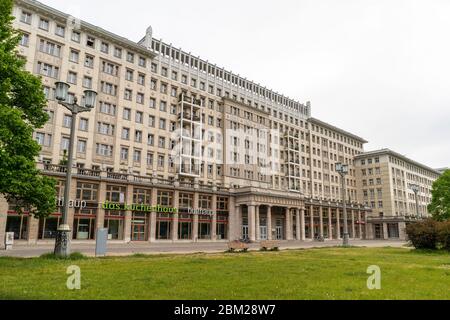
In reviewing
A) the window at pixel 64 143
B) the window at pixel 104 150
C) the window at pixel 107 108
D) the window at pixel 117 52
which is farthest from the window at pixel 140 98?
the window at pixel 64 143

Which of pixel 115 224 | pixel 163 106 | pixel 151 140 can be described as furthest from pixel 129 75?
pixel 115 224

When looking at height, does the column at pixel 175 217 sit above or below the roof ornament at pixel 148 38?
below

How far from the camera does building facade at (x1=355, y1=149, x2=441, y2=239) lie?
86.1 m

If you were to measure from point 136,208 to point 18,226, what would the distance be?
43.9 ft

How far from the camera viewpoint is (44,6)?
141ft

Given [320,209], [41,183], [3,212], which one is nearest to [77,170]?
[3,212]

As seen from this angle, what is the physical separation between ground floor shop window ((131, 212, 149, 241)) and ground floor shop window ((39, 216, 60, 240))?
30.9 feet

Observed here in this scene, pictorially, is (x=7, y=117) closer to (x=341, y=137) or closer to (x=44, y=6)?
(x=44, y=6)

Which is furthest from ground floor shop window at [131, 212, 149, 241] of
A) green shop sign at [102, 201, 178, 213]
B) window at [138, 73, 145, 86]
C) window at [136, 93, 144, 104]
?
window at [138, 73, 145, 86]

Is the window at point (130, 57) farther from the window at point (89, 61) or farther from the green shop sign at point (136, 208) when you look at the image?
the green shop sign at point (136, 208)

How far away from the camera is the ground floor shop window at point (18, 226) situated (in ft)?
116

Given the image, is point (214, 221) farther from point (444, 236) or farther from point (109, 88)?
point (444, 236)

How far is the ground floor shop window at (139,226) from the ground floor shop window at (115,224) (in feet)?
4.88

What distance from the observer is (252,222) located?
172 feet
